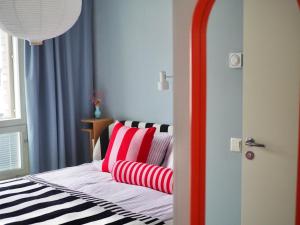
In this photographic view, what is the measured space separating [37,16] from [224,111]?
1176 mm

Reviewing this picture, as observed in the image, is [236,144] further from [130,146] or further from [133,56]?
[133,56]

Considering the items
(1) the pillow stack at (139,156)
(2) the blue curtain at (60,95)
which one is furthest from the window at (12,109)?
(1) the pillow stack at (139,156)

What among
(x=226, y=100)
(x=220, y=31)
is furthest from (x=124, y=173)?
(x=220, y=31)

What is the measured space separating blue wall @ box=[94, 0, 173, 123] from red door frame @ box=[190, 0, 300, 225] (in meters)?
1.54

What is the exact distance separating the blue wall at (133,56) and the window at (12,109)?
0.86 meters

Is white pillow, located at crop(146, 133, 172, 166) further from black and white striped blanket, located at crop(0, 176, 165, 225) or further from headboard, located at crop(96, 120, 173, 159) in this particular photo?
black and white striped blanket, located at crop(0, 176, 165, 225)

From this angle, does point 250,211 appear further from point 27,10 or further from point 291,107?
point 27,10

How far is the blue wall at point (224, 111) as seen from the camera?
85.8 inches

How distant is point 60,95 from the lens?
384 cm

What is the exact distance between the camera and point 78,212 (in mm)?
Answer: 2270

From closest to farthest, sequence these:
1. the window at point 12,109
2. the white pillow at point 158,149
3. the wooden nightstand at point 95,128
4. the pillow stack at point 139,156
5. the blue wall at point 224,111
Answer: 1. the blue wall at point 224,111
2. the pillow stack at point 139,156
3. the white pillow at point 158,149
4. the window at point 12,109
5. the wooden nightstand at point 95,128

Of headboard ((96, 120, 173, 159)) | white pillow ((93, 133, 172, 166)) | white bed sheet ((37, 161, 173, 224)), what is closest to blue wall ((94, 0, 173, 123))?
headboard ((96, 120, 173, 159))

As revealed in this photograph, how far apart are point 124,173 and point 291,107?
1457 mm

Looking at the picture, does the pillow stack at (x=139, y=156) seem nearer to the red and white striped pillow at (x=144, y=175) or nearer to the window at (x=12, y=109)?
the red and white striped pillow at (x=144, y=175)
